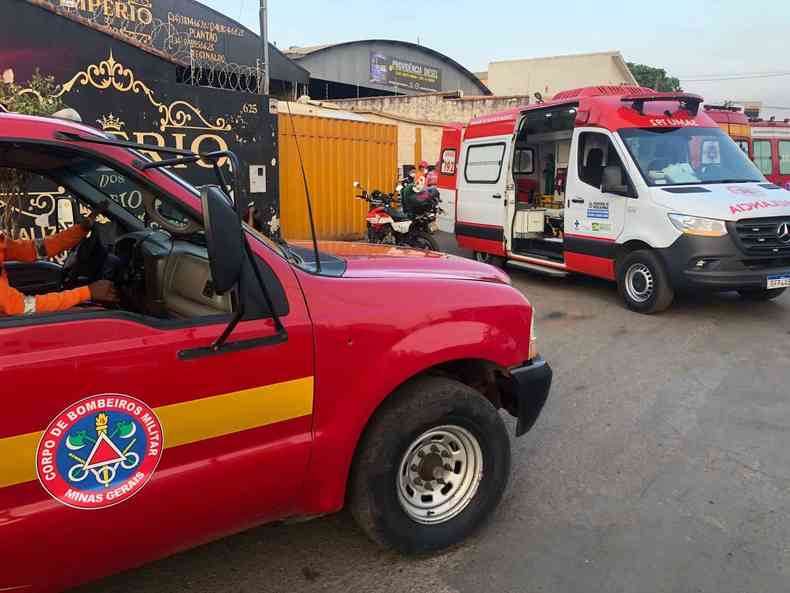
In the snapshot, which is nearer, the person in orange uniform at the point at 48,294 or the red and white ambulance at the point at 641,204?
the person in orange uniform at the point at 48,294

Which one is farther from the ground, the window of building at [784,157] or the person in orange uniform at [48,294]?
the window of building at [784,157]

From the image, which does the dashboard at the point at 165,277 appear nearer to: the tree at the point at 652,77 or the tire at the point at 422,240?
the tire at the point at 422,240

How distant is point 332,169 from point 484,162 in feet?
10.6

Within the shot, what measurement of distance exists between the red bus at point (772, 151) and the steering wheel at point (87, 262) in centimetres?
1472

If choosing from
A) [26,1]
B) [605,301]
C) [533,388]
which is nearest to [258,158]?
[26,1]

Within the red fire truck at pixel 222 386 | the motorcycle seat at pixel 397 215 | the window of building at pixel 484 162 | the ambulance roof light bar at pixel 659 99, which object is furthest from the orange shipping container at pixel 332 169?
the red fire truck at pixel 222 386

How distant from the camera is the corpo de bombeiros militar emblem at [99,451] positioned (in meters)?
1.85

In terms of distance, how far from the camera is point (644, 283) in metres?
7.08

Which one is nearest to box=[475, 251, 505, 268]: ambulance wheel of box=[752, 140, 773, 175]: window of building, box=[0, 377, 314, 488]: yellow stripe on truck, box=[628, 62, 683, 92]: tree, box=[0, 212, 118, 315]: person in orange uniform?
box=[0, 212, 118, 315]: person in orange uniform

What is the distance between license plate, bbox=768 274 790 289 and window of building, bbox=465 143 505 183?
13.2 ft

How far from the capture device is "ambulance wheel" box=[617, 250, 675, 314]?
22.4 ft

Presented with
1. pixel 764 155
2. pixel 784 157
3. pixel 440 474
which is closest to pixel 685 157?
pixel 440 474

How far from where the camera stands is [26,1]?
7.24 m

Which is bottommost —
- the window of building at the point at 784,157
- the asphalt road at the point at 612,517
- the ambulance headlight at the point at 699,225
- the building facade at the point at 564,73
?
the asphalt road at the point at 612,517
